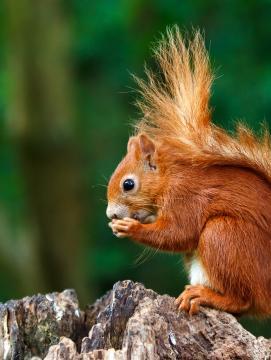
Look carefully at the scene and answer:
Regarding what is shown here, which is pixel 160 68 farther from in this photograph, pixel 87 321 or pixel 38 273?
pixel 38 273

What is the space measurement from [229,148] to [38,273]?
453cm

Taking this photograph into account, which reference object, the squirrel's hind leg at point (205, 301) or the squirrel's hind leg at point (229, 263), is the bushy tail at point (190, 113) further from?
the squirrel's hind leg at point (205, 301)

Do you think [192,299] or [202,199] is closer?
[192,299]

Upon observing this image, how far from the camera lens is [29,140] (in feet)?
27.2

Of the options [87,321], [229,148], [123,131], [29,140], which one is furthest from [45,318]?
[123,131]

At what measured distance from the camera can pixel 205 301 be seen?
3.97m

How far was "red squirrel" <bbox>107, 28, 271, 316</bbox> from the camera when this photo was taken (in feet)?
13.3

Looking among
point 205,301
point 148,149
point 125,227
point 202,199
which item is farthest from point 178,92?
point 205,301

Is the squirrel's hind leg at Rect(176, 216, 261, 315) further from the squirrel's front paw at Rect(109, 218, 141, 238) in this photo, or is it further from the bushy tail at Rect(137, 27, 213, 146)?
the bushy tail at Rect(137, 27, 213, 146)

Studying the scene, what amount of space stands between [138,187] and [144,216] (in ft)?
0.40

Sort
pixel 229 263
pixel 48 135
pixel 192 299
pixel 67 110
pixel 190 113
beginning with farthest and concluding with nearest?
pixel 67 110 → pixel 48 135 → pixel 190 113 → pixel 229 263 → pixel 192 299

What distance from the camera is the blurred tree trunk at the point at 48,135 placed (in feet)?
27.4

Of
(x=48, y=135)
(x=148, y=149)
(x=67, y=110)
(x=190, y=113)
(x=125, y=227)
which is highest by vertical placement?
(x=67, y=110)

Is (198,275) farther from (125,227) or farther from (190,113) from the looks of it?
(190,113)
